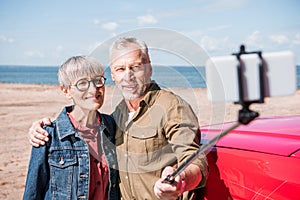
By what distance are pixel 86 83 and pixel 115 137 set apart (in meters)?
0.32

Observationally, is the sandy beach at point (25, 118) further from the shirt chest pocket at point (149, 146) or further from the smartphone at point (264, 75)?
the shirt chest pocket at point (149, 146)

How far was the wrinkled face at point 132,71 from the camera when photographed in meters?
2.10

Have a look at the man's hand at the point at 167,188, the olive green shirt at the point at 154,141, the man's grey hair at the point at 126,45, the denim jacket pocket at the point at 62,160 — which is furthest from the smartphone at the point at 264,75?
the denim jacket pocket at the point at 62,160

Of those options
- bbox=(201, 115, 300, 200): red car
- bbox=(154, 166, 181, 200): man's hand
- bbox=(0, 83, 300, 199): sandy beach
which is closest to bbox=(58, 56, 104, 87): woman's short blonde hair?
bbox=(0, 83, 300, 199): sandy beach

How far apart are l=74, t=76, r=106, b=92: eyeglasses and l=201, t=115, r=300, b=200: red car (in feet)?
2.03

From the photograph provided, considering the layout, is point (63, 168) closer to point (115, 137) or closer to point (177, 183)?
point (115, 137)

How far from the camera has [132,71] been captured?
210cm

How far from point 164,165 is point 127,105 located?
393 mm

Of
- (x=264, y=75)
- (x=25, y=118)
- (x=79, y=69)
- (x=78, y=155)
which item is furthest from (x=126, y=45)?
(x=25, y=118)

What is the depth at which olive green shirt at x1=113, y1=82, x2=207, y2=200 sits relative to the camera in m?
1.94

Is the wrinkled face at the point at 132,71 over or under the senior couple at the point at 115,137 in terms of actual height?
over

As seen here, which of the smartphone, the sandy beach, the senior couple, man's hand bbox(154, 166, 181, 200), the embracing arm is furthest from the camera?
the embracing arm

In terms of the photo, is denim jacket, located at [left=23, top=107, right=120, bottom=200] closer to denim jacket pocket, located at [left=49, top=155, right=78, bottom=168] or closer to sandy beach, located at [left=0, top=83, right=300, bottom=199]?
denim jacket pocket, located at [left=49, top=155, right=78, bottom=168]

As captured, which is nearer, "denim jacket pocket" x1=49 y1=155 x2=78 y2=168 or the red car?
the red car
